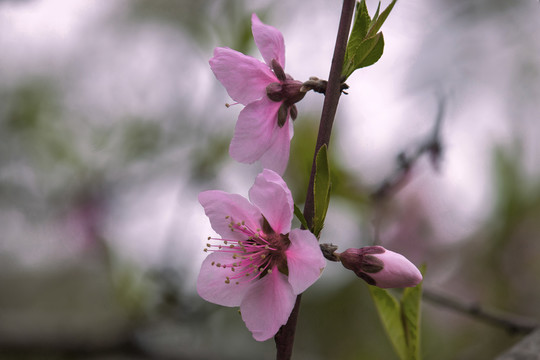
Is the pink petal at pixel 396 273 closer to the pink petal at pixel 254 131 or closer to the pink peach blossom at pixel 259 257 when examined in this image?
the pink peach blossom at pixel 259 257

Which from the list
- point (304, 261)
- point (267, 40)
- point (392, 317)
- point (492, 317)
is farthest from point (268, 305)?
point (492, 317)

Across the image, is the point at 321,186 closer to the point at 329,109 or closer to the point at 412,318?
the point at 329,109

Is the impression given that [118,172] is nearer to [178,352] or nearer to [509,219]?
[178,352]

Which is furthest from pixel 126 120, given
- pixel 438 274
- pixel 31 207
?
pixel 438 274

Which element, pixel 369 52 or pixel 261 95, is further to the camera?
pixel 261 95

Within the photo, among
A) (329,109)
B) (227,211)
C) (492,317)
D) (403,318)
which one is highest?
(329,109)

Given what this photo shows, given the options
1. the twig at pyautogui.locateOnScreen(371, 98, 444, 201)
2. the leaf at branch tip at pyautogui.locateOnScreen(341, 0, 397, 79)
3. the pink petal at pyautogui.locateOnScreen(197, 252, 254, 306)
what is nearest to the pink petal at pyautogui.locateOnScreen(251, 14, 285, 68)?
the leaf at branch tip at pyautogui.locateOnScreen(341, 0, 397, 79)

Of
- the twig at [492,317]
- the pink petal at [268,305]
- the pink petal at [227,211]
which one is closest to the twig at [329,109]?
the pink petal at [268,305]

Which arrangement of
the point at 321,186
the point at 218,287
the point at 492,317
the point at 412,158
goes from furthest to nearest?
the point at 412,158, the point at 492,317, the point at 218,287, the point at 321,186
